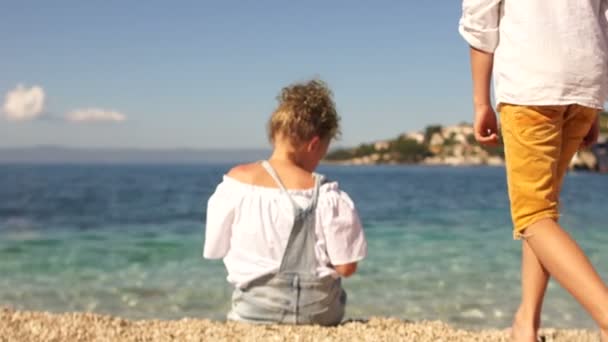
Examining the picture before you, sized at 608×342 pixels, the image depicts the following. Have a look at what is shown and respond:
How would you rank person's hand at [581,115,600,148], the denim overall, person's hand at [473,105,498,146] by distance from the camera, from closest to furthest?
person's hand at [473,105,498,146] → person's hand at [581,115,600,148] → the denim overall

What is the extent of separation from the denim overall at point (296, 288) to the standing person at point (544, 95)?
108 centimetres

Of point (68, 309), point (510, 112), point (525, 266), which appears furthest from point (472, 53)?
point (68, 309)

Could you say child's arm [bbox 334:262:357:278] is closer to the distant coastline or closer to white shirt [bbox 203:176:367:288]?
white shirt [bbox 203:176:367:288]

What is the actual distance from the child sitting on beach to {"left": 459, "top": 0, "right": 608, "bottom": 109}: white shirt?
1110 mm

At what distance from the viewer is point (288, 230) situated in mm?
3434

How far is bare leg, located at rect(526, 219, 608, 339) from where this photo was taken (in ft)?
7.90

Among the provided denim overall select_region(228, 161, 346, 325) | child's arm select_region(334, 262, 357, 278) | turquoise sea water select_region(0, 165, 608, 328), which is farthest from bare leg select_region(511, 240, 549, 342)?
turquoise sea water select_region(0, 165, 608, 328)

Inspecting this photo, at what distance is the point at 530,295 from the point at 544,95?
0.80m

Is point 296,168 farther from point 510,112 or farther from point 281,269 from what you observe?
point 510,112

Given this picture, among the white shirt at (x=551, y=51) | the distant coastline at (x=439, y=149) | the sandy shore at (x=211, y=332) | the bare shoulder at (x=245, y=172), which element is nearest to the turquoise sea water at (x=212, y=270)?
the sandy shore at (x=211, y=332)

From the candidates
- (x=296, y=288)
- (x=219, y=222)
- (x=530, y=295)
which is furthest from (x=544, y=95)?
(x=219, y=222)

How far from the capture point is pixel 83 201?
22.2m

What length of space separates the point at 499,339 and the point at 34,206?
17858mm

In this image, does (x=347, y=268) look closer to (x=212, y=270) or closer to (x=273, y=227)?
(x=273, y=227)
